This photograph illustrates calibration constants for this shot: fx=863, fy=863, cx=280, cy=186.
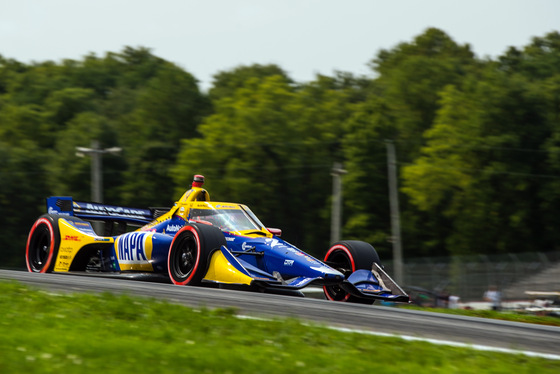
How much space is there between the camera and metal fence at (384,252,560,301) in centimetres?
3025

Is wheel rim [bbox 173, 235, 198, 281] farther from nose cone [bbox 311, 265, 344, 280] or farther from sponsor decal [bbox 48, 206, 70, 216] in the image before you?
sponsor decal [bbox 48, 206, 70, 216]

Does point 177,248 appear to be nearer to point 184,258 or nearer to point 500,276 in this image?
point 184,258

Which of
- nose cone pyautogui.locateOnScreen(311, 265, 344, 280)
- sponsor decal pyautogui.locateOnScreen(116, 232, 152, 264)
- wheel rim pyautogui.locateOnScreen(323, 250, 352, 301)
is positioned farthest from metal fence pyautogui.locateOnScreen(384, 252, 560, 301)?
nose cone pyautogui.locateOnScreen(311, 265, 344, 280)

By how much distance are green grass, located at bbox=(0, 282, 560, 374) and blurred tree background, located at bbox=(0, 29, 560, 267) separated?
Result: 136 ft

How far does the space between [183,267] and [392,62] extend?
6930 cm

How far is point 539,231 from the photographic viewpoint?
160ft

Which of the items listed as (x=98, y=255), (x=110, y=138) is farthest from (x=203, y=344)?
(x=110, y=138)

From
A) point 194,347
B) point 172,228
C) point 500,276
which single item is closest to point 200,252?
point 172,228

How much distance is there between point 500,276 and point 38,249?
18464 millimetres

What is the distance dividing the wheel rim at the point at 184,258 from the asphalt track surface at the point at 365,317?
95 cm

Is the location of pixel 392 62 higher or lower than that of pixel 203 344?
higher

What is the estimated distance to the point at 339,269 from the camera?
45.9ft

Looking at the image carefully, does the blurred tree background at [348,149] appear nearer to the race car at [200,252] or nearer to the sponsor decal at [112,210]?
the sponsor decal at [112,210]

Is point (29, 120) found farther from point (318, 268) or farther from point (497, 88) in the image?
point (318, 268)
